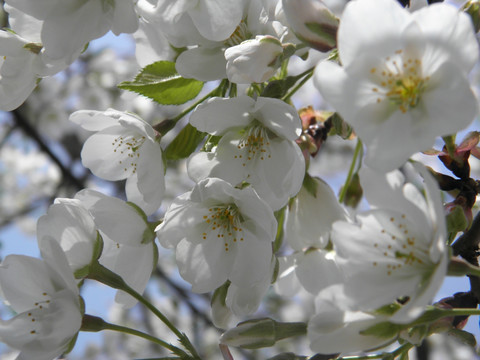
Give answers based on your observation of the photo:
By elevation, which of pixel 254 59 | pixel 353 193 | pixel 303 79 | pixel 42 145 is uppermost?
pixel 254 59

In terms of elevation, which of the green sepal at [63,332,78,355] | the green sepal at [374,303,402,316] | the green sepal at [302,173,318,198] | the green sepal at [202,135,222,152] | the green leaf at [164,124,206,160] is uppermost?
the green sepal at [374,303,402,316]

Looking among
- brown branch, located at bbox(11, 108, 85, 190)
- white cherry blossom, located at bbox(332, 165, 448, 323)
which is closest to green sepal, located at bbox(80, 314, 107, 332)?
white cherry blossom, located at bbox(332, 165, 448, 323)

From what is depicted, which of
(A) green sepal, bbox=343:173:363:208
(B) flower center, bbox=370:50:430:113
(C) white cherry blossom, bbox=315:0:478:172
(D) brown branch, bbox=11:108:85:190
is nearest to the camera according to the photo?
(C) white cherry blossom, bbox=315:0:478:172

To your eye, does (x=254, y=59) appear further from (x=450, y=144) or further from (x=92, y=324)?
(x=92, y=324)

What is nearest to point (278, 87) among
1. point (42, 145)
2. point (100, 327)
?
point (100, 327)

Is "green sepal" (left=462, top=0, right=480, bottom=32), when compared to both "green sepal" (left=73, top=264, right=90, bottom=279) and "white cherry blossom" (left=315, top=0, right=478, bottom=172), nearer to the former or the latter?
"white cherry blossom" (left=315, top=0, right=478, bottom=172)

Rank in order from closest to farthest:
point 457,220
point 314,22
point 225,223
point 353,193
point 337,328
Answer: point 337,328 → point 314,22 → point 457,220 → point 225,223 → point 353,193

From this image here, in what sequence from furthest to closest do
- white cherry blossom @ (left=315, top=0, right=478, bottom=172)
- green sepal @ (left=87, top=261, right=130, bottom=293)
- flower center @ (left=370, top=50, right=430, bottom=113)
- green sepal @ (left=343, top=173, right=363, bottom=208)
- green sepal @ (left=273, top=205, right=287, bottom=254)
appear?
green sepal @ (left=343, top=173, right=363, bottom=208) < green sepal @ (left=273, top=205, right=287, bottom=254) < green sepal @ (left=87, top=261, right=130, bottom=293) < flower center @ (left=370, top=50, right=430, bottom=113) < white cherry blossom @ (left=315, top=0, right=478, bottom=172)

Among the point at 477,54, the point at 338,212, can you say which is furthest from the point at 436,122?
the point at 338,212
